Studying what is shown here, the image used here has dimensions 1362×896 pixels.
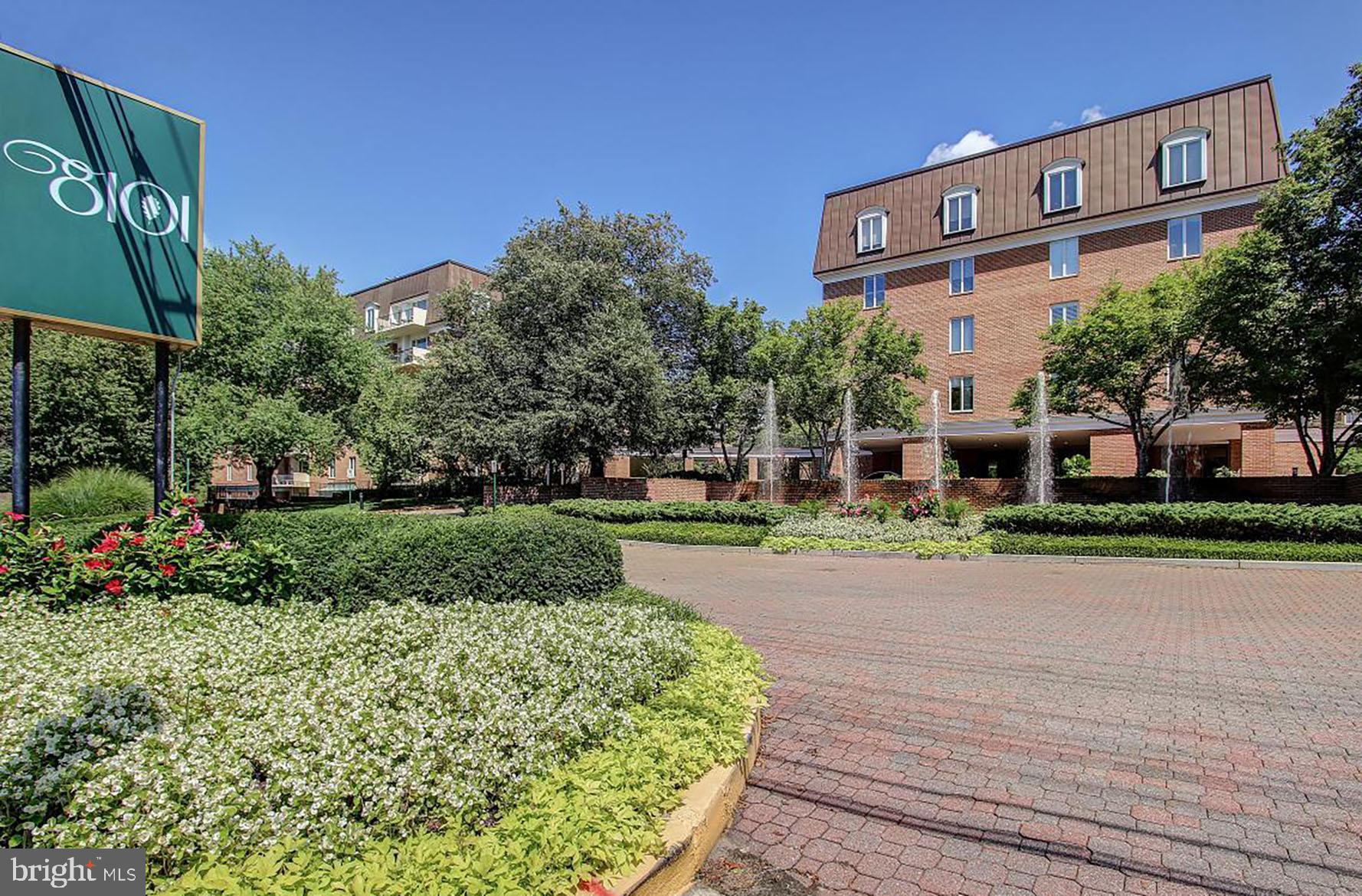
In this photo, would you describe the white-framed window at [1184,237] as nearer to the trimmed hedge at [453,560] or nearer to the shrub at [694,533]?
the shrub at [694,533]

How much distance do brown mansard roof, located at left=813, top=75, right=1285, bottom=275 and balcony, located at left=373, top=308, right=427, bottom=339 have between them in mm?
25830

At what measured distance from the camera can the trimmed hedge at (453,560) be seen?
19.6 ft

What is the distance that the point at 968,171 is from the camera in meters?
28.1

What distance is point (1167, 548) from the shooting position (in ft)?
42.4

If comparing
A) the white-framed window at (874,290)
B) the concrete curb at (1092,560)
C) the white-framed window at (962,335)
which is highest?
the white-framed window at (874,290)

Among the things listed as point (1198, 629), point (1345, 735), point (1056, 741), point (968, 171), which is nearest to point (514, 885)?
point (1056, 741)

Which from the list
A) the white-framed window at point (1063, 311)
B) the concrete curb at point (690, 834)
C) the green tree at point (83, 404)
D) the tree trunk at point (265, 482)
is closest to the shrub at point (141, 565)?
the concrete curb at point (690, 834)

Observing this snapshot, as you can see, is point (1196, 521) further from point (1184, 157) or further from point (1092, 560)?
point (1184, 157)

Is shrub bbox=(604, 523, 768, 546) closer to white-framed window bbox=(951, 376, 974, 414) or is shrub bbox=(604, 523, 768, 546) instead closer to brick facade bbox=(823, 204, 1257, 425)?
brick facade bbox=(823, 204, 1257, 425)

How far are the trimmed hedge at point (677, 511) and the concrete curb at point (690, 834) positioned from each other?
14.3 m

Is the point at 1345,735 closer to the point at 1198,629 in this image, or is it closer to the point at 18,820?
the point at 1198,629

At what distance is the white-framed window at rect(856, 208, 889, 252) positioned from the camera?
98.0ft

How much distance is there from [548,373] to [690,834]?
21.1 meters

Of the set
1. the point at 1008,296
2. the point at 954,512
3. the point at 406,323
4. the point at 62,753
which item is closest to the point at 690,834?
the point at 62,753
